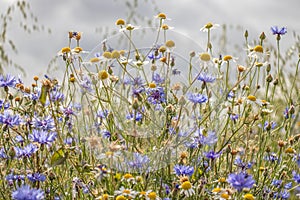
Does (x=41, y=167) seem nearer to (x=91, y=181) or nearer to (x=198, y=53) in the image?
(x=91, y=181)

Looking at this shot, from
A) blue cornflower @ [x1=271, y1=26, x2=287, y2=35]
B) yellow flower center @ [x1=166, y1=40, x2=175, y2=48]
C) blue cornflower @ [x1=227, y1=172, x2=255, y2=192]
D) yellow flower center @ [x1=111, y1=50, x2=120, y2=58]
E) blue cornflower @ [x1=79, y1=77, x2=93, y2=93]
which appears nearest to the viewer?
blue cornflower @ [x1=227, y1=172, x2=255, y2=192]

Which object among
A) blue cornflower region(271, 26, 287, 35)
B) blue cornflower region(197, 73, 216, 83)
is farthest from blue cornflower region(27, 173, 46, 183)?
blue cornflower region(271, 26, 287, 35)

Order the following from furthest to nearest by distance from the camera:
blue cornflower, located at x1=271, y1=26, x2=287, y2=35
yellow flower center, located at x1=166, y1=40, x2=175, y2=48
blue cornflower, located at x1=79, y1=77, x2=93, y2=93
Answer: blue cornflower, located at x1=271, y1=26, x2=287, y2=35 → yellow flower center, located at x1=166, y1=40, x2=175, y2=48 → blue cornflower, located at x1=79, y1=77, x2=93, y2=93

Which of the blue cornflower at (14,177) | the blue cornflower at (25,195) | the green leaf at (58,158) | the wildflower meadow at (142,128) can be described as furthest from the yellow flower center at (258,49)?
the blue cornflower at (25,195)

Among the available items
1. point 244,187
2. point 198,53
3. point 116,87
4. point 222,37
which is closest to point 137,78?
point 116,87

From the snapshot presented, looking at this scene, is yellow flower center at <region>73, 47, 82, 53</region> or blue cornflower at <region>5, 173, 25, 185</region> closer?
blue cornflower at <region>5, 173, 25, 185</region>

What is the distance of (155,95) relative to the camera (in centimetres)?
201

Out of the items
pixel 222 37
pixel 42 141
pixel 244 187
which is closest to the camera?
pixel 244 187

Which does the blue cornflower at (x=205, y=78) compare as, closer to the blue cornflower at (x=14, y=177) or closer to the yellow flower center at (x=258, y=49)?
the yellow flower center at (x=258, y=49)

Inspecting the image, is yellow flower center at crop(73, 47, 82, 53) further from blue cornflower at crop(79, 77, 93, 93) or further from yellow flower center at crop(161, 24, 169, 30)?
yellow flower center at crop(161, 24, 169, 30)

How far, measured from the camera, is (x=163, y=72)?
2152 millimetres

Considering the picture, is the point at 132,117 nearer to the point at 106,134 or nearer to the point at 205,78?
the point at 106,134

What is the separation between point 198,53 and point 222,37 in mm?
2071

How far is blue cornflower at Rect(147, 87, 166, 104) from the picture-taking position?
79.3 inches
